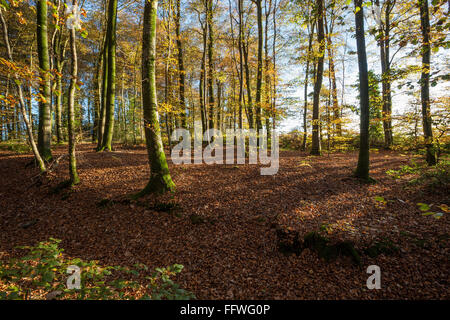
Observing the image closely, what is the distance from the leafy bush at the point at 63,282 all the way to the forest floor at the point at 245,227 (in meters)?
0.78

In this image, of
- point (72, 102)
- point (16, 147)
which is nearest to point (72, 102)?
point (72, 102)

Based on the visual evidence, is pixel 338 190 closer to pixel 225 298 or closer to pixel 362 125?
pixel 362 125

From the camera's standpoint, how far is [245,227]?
15.3 ft

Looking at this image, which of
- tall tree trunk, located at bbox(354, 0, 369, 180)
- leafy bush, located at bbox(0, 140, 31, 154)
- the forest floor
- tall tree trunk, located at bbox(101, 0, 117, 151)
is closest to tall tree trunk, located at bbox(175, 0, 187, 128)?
tall tree trunk, located at bbox(101, 0, 117, 151)

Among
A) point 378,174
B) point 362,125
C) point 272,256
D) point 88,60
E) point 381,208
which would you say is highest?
point 88,60

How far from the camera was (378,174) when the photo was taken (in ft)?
24.6

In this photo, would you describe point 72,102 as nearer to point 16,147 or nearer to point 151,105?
point 151,105

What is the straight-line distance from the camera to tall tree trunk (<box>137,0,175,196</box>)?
568cm

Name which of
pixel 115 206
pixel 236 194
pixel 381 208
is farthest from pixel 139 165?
pixel 381 208

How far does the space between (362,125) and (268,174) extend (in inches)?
151

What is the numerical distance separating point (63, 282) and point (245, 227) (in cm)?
353

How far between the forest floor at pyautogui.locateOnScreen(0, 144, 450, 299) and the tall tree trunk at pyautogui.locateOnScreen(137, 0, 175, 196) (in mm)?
516

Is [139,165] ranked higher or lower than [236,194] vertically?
higher

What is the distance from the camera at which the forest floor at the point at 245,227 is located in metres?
3.20
